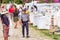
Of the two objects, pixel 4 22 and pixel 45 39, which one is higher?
pixel 4 22

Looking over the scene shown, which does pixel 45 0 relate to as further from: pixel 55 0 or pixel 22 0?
pixel 22 0

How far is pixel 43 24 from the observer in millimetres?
21797

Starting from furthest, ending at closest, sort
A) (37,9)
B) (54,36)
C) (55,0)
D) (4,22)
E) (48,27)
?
1. (55,0)
2. (37,9)
3. (48,27)
4. (54,36)
5. (4,22)

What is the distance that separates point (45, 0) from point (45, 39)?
970 inches

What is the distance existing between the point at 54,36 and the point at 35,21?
6000mm

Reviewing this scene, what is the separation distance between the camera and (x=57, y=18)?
22.3 meters

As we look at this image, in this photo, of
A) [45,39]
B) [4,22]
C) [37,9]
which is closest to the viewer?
[4,22]

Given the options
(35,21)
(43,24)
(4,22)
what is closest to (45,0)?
(35,21)

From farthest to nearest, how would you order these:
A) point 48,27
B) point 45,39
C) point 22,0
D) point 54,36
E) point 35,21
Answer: point 22,0 < point 35,21 < point 48,27 < point 54,36 < point 45,39

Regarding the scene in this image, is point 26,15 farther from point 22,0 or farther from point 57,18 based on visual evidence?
point 22,0

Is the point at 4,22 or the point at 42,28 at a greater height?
the point at 4,22

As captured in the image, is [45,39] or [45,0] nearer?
[45,39]

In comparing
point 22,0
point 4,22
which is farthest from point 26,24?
point 22,0

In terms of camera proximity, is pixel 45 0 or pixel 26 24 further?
pixel 45 0
